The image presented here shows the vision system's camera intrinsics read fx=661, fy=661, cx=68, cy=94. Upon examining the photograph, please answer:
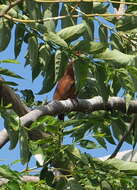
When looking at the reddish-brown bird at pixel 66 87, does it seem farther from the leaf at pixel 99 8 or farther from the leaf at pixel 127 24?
the leaf at pixel 127 24

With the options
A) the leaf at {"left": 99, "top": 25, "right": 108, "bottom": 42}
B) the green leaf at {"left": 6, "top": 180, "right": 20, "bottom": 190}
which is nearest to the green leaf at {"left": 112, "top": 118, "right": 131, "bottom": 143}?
the leaf at {"left": 99, "top": 25, "right": 108, "bottom": 42}

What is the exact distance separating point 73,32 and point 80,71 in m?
0.11

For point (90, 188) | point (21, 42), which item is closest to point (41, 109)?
point (21, 42)

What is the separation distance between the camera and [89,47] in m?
1.64

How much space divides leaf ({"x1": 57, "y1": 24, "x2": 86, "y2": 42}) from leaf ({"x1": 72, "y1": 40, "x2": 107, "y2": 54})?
2cm

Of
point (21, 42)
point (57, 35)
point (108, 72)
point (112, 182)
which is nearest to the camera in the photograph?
point (57, 35)

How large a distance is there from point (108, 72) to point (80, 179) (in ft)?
1.09

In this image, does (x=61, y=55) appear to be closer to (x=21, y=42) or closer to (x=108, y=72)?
(x=108, y=72)

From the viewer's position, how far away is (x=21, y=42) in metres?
2.10

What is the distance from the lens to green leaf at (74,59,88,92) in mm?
1679

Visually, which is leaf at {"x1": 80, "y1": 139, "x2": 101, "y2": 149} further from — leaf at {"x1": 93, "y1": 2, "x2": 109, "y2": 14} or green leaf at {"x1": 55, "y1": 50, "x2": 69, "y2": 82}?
leaf at {"x1": 93, "y1": 2, "x2": 109, "y2": 14}

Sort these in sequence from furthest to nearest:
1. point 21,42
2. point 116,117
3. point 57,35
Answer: point 116,117, point 21,42, point 57,35

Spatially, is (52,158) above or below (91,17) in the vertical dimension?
below

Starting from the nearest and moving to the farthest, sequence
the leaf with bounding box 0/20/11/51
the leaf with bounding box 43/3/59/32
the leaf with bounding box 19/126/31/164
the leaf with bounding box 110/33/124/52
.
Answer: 1. the leaf with bounding box 19/126/31/164
2. the leaf with bounding box 43/3/59/32
3. the leaf with bounding box 0/20/11/51
4. the leaf with bounding box 110/33/124/52
